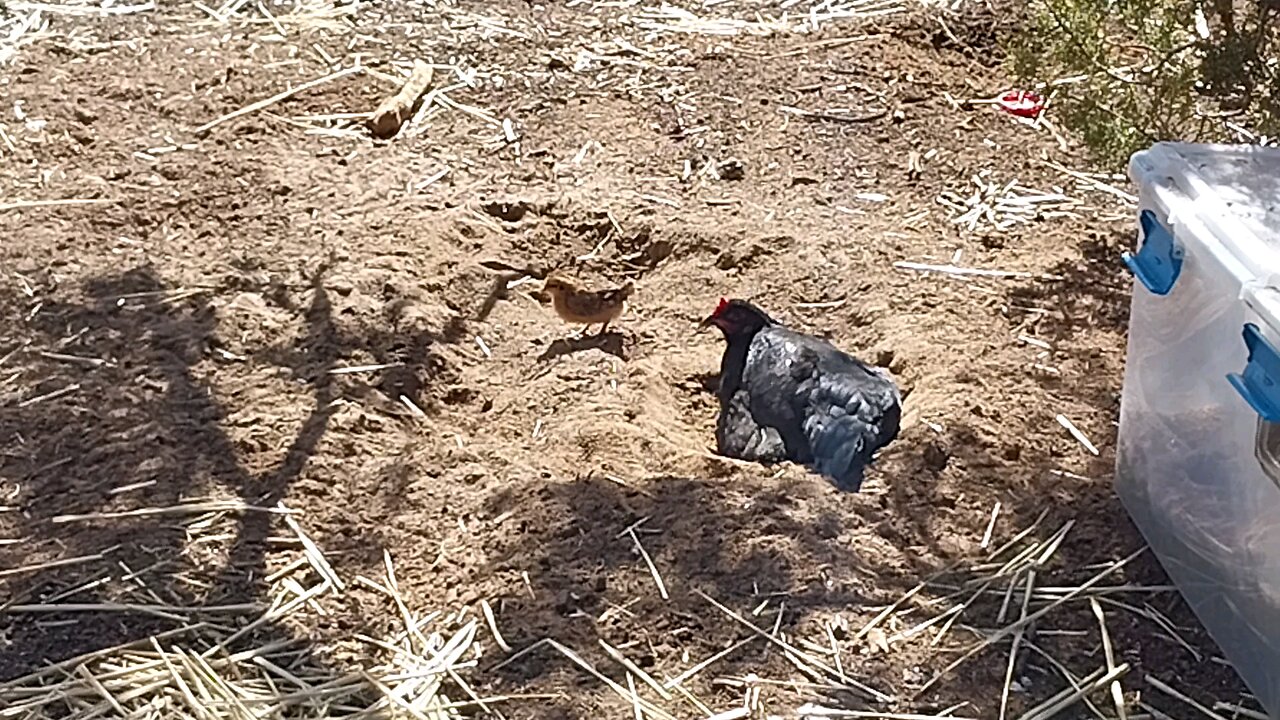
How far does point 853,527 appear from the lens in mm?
3693

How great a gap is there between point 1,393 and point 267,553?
1.09 meters

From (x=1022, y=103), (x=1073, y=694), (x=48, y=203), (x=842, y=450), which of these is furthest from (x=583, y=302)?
(x=1022, y=103)

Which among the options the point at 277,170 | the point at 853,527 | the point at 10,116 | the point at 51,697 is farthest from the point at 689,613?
the point at 10,116

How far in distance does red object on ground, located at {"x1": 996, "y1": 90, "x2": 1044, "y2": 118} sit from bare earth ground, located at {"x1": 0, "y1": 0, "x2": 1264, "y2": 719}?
68 mm

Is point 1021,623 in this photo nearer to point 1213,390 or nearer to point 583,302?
point 1213,390

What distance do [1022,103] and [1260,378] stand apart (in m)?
3.44

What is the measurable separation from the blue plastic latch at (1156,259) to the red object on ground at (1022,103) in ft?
8.71

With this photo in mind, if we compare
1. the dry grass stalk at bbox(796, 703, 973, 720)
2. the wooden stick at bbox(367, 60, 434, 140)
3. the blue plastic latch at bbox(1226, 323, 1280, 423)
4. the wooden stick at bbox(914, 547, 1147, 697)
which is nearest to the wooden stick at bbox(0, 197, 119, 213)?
the wooden stick at bbox(367, 60, 434, 140)

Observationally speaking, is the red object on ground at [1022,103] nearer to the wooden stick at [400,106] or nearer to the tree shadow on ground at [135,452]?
the wooden stick at [400,106]

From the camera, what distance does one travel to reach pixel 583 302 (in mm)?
4809

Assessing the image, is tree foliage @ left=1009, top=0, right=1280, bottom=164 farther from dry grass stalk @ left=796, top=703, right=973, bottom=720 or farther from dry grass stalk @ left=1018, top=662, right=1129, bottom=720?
dry grass stalk @ left=796, top=703, right=973, bottom=720

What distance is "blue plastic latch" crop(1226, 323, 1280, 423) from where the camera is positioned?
285 cm

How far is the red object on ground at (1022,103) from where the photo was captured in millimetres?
6121

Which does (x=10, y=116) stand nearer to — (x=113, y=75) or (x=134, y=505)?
(x=113, y=75)
